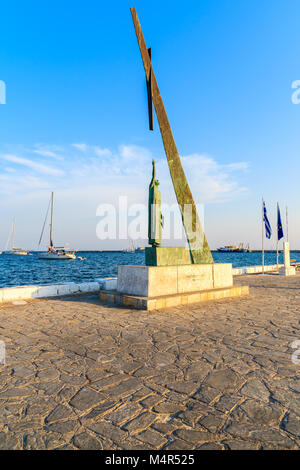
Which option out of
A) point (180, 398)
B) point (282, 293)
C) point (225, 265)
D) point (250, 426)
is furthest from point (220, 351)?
point (282, 293)

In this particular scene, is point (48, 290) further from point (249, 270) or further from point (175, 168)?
point (249, 270)

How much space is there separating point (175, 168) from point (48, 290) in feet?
17.6

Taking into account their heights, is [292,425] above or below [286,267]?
below

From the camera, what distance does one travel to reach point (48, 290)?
8.57 m

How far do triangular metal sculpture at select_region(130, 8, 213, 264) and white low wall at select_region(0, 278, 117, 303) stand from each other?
132 inches

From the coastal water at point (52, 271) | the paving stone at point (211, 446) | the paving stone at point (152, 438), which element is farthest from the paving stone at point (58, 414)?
the coastal water at point (52, 271)

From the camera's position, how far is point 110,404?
2545 millimetres

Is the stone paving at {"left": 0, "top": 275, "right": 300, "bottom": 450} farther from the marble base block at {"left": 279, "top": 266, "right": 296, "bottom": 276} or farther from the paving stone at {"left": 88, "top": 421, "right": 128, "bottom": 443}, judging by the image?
the marble base block at {"left": 279, "top": 266, "right": 296, "bottom": 276}

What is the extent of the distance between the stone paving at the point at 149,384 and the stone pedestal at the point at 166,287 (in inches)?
61.3

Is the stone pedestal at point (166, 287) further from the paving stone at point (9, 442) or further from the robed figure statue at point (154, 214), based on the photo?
the paving stone at point (9, 442)

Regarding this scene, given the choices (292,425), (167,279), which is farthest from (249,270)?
(292,425)

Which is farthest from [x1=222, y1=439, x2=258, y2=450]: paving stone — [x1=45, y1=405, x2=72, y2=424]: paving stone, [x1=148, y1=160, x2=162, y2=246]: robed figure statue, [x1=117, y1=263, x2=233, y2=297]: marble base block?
[x1=148, y1=160, x2=162, y2=246]: robed figure statue

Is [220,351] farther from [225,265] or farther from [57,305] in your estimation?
[225,265]

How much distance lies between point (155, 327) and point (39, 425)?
3.02m
